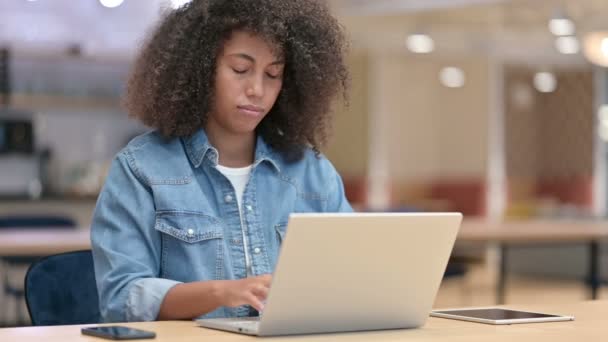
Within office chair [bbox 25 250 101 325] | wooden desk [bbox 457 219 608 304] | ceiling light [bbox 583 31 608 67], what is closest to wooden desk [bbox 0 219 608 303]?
wooden desk [bbox 457 219 608 304]

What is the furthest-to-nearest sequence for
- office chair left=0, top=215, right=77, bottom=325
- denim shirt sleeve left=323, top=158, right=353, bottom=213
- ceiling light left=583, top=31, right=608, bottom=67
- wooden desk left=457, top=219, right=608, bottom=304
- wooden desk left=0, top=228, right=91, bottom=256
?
ceiling light left=583, top=31, right=608, bottom=67 → office chair left=0, top=215, right=77, bottom=325 → wooden desk left=457, top=219, right=608, bottom=304 → wooden desk left=0, top=228, right=91, bottom=256 → denim shirt sleeve left=323, top=158, right=353, bottom=213

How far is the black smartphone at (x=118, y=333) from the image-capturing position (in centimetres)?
154

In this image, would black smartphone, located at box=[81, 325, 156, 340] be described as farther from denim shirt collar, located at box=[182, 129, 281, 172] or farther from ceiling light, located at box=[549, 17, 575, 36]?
ceiling light, located at box=[549, 17, 575, 36]

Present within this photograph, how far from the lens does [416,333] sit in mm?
1719

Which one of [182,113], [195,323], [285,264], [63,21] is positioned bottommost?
[195,323]

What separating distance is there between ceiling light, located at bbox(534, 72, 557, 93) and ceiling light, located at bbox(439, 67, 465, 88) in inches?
47.7

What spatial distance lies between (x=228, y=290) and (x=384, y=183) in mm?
10200

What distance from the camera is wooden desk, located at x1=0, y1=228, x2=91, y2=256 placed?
4.14 meters

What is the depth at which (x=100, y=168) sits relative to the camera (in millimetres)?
8195

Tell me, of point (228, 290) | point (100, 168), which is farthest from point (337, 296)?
point (100, 168)

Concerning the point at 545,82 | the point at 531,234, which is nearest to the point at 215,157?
the point at 531,234

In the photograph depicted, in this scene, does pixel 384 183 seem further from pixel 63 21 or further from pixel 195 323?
pixel 195 323

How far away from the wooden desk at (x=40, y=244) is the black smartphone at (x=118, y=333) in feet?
7.80

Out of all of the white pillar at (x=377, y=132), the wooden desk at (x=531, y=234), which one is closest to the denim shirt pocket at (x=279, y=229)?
the wooden desk at (x=531, y=234)
